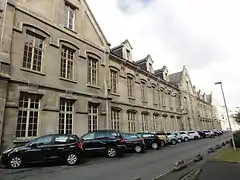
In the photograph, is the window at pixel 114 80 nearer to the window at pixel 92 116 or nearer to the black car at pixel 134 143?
the window at pixel 92 116

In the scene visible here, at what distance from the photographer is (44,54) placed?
51.8ft

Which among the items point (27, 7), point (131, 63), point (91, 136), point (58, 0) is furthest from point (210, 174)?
point (131, 63)

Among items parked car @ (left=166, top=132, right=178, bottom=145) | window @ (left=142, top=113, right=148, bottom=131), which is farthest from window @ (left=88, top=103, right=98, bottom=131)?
parked car @ (left=166, top=132, right=178, bottom=145)

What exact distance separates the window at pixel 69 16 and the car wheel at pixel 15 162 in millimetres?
12072

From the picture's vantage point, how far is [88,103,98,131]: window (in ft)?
60.7

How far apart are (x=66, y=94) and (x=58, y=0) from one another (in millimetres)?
8190

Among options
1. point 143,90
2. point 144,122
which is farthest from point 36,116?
point 143,90

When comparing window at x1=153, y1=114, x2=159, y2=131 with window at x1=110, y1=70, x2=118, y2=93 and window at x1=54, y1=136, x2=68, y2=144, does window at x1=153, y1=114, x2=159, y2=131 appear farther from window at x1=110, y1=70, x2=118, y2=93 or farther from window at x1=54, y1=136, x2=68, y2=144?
window at x1=54, y1=136, x2=68, y2=144

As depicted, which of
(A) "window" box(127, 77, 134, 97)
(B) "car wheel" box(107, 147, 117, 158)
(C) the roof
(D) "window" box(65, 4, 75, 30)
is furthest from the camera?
(C) the roof

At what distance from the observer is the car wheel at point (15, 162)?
33.6 ft

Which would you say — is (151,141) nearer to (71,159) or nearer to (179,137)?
(71,159)

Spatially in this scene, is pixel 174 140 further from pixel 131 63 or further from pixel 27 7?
pixel 27 7

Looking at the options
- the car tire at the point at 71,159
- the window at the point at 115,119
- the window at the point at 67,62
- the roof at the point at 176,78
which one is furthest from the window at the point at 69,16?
the roof at the point at 176,78

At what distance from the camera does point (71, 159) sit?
37.3ft
